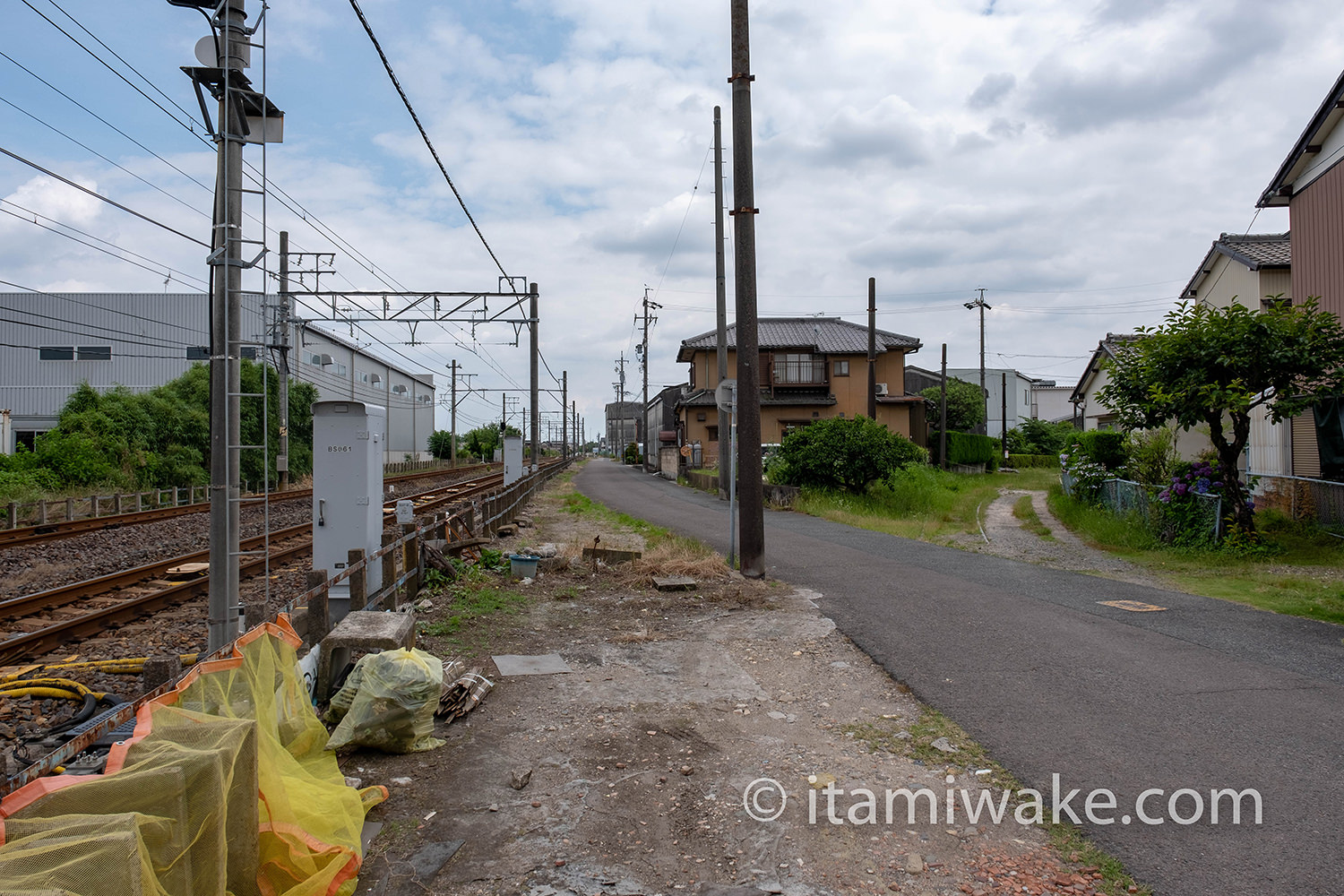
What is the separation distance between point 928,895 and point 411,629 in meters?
4.06

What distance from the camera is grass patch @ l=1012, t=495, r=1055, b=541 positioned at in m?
20.0

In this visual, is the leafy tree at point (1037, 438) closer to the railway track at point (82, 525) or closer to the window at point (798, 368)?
the window at point (798, 368)

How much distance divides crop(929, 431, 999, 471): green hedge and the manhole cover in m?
38.9

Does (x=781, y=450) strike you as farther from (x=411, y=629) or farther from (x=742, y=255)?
(x=411, y=629)

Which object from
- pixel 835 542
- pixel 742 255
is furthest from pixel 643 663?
pixel 835 542

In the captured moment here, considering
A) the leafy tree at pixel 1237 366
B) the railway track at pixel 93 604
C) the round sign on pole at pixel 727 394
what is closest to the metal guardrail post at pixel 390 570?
the railway track at pixel 93 604

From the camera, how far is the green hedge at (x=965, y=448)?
4800 cm

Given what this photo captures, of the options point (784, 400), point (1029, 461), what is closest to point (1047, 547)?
point (784, 400)

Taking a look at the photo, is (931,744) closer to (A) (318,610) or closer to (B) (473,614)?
(A) (318,610)

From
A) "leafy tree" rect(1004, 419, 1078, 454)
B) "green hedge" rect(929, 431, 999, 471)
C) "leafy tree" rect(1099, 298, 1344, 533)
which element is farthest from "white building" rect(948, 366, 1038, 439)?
"leafy tree" rect(1099, 298, 1344, 533)

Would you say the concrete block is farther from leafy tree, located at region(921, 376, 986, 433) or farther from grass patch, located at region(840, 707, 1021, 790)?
leafy tree, located at region(921, 376, 986, 433)

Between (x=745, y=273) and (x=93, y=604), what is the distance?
853cm

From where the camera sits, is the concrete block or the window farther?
the window

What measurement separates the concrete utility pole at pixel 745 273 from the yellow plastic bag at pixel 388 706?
6.27 metres
